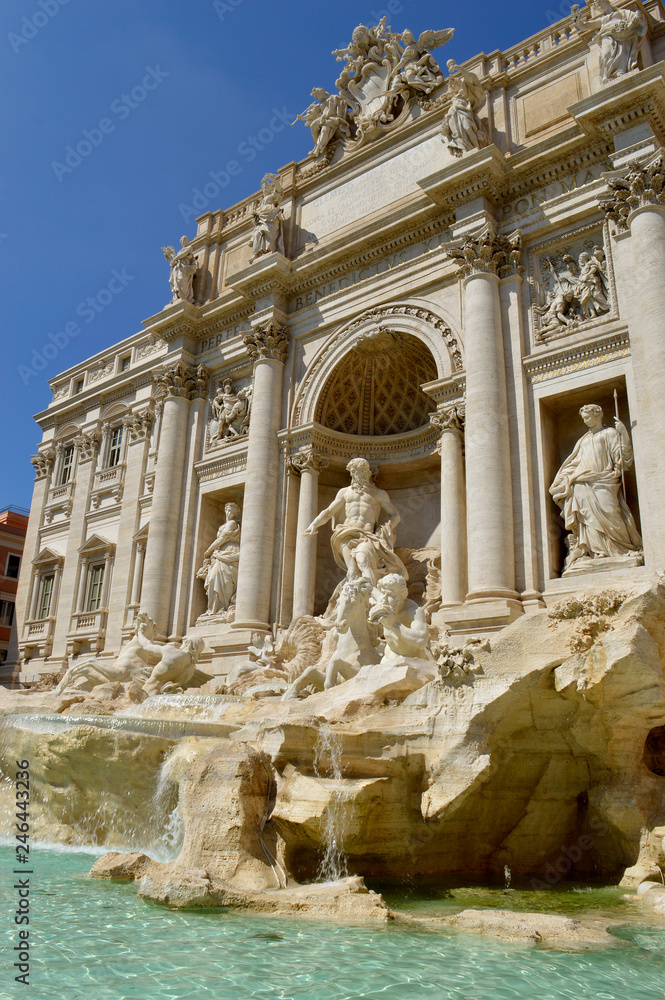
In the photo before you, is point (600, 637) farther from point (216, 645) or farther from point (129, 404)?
point (129, 404)

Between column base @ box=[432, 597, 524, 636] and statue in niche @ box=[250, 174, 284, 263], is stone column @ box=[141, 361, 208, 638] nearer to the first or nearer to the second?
statue in niche @ box=[250, 174, 284, 263]

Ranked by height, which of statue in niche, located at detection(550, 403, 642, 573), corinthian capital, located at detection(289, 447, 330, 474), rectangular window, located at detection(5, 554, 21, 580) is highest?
rectangular window, located at detection(5, 554, 21, 580)

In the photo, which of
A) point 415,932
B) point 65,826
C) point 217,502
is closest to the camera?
point 415,932

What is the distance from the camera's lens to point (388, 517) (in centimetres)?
1853

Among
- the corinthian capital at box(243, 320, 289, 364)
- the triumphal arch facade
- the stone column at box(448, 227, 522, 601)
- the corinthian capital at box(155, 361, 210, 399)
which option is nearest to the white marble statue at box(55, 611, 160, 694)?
the triumphal arch facade

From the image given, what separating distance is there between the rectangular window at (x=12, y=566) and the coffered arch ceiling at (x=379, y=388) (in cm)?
2413

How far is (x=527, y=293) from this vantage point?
16109 mm

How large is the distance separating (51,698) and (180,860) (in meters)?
7.87

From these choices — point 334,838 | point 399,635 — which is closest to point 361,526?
point 399,635

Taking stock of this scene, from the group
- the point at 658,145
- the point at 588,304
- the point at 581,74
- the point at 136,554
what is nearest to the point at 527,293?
the point at 588,304

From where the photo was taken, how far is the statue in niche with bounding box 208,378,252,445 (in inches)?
841

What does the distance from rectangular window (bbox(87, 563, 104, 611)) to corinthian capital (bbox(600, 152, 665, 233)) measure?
1761cm

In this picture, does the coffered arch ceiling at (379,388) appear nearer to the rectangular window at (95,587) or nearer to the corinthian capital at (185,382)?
the corinthian capital at (185,382)

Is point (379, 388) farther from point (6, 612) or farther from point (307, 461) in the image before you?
point (6, 612)
